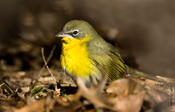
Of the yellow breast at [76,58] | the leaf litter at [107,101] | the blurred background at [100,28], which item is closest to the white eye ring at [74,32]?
the yellow breast at [76,58]

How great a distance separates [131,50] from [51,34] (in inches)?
108

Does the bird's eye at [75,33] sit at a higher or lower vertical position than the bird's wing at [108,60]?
higher

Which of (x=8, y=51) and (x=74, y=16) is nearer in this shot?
(x=8, y=51)

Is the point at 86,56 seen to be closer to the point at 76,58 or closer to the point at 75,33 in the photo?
the point at 76,58

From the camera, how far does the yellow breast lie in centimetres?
474

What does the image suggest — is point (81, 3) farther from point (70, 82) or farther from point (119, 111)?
point (119, 111)

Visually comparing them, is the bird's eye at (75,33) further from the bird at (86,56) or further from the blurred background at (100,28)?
the blurred background at (100,28)

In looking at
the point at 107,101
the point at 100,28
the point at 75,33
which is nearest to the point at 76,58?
the point at 75,33

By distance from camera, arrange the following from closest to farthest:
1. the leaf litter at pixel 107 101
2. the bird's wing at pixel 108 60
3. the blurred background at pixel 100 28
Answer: the leaf litter at pixel 107 101
the bird's wing at pixel 108 60
the blurred background at pixel 100 28

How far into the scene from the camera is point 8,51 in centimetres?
877

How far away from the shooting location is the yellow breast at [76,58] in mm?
4742

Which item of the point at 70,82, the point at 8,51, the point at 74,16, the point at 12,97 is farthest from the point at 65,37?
the point at 74,16

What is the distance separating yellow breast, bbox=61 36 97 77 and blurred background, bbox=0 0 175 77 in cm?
306

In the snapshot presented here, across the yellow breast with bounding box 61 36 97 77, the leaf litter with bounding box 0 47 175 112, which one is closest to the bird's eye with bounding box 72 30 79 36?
the yellow breast with bounding box 61 36 97 77
